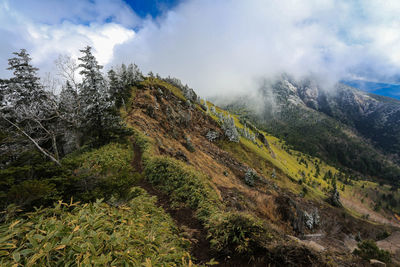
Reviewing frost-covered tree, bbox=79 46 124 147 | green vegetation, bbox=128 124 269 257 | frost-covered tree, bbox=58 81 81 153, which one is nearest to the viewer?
green vegetation, bbox=128 124 269 257

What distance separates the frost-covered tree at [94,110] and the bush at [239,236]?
15.6 m

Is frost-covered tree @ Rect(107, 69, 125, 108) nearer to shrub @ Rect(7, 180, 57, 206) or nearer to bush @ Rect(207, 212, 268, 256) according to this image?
shrub @ Rect(7, 180, 57, 206)

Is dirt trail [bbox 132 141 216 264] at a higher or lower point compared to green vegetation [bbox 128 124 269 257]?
lower

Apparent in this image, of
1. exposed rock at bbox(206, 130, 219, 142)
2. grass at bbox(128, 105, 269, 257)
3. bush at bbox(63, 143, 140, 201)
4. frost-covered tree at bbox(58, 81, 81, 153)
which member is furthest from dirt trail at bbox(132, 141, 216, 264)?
exposed rock at bbox(206, 130, 219, 142)

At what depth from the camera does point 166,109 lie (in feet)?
139

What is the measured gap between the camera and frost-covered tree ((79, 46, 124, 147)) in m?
16.3

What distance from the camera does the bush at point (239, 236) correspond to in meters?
5.09

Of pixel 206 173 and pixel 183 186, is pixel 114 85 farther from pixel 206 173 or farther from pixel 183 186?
pixel 183 186

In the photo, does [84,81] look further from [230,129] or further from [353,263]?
[230,129]

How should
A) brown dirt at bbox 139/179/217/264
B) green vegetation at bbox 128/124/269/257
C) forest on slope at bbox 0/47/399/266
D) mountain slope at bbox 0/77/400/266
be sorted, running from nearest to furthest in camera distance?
mountain slope at bbox 0/77/400/266 → forest on slope at bbox 0/47/399/266 → green vegetation at bbox 128/124/269/257 → brown dirt at bbox 139/179/217/264

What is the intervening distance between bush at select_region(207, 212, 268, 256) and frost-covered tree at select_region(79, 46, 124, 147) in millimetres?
15608

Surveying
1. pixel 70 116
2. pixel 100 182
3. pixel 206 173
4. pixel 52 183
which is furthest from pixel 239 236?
pixel 70 116

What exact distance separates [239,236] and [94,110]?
16.7m

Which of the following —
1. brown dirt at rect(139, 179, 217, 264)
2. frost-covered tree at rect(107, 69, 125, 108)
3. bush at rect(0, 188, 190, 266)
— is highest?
frost-covered tree at rect(107, 69, 125, 108)
